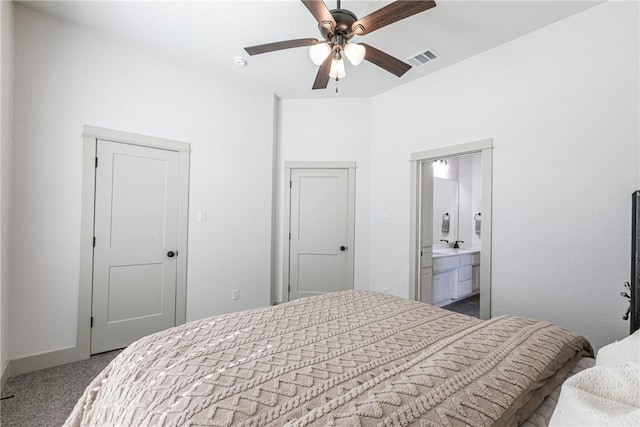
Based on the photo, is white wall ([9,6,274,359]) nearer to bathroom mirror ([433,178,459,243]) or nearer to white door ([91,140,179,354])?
white door ([91,140,179,354])

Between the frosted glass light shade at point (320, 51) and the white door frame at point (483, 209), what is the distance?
5.80 feet

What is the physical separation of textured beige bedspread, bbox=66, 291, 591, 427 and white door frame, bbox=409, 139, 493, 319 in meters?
1.42

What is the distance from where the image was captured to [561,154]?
228cm

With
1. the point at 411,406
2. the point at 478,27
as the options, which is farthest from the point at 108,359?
the point at 478,27

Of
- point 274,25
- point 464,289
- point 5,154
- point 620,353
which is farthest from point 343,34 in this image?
point 464,289

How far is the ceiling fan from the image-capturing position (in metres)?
1.68

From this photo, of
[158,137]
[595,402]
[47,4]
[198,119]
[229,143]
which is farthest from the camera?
[229,143]

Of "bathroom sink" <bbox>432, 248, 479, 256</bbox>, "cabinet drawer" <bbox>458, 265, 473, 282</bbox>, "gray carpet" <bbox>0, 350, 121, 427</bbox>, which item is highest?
"bathroom sink" <bbox>432, 248, 479, 256</bbox>

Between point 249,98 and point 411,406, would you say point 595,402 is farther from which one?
point 249,98

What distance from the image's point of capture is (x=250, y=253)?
139 inches

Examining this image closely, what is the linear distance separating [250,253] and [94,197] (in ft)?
5.49

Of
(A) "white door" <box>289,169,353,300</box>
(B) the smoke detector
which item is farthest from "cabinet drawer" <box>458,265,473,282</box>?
(B) the smoke detector

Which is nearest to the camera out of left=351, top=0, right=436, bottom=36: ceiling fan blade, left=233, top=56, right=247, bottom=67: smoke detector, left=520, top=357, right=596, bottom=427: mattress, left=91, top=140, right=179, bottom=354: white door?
left=520, top=357, right=596, bottom=427: mattress

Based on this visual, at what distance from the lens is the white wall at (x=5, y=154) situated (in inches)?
79.3
